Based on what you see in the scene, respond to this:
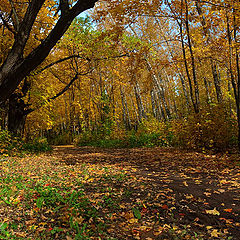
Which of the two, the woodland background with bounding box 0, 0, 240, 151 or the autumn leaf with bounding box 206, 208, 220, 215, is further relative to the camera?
the woodland background with bounding box 0, 0, 240, 151

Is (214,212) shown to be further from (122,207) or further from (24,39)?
(24,39)

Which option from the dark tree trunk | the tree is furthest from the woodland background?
the tree

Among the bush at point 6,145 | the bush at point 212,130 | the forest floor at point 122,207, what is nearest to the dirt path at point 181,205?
the forest floor at point 122,207

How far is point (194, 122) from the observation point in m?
6.18

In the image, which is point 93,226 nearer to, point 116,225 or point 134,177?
point 116,225

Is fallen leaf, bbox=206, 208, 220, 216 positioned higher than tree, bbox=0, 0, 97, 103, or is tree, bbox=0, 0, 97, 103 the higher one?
tree, bbox=0, 0, 97, 103

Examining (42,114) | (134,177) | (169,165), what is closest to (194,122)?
(169,165)

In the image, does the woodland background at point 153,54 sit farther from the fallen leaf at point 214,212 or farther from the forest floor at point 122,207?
the fallen leaf at point 214,212

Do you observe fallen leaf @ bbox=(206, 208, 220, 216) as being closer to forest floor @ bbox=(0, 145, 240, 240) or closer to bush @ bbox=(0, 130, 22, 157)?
forest floor @ bbox=(0, 145, 240, 240)

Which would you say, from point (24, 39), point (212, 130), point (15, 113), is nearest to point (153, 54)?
point (212, 130)

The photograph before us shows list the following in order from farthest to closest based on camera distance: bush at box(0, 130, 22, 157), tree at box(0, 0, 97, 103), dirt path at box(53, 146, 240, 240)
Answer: bush at box(0, 130, 22, 157) → tree at box(0, 0, 97, 103) → dirt path at box(53, 146, 240, 240)

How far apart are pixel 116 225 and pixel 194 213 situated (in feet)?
3.21

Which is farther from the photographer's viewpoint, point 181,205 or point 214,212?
point 181,205

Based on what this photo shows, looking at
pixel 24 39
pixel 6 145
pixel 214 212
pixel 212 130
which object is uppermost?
pixel 24 39
